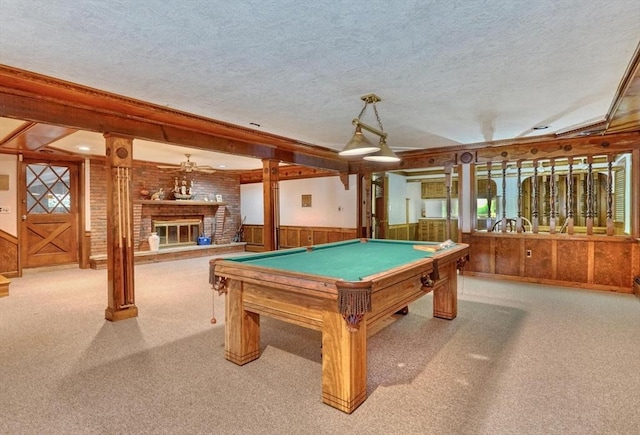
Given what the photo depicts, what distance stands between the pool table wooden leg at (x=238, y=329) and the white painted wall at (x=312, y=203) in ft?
18.5

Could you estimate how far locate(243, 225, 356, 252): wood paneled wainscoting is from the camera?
852cm

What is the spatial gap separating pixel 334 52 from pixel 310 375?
2.41 m

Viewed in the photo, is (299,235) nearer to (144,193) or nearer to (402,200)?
(402,200)

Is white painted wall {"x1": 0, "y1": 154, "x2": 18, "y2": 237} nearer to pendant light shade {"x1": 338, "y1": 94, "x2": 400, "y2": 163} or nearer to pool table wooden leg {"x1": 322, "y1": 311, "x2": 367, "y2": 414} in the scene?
pendant light shade {"x1": 338, "y1": 94, "x2": 400, "y2": 163}

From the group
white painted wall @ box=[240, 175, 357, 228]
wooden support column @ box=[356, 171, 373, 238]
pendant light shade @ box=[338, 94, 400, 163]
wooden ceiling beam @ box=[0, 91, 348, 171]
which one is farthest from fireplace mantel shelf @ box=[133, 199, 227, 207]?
pendant light shade @ box=[338, 94, 400, 163]

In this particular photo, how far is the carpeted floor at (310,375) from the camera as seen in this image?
197 cm

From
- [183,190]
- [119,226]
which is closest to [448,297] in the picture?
[119,226]

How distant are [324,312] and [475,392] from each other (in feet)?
3.80

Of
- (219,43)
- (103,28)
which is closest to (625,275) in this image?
(219,43)

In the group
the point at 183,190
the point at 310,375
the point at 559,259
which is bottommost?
the point at 310,375

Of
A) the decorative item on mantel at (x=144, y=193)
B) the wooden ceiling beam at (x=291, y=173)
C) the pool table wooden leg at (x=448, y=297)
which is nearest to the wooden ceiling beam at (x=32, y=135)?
the decorative item on mantel at (x=144, y=193)

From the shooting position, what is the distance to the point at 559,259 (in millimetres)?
5414

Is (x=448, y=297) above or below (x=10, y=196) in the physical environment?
below

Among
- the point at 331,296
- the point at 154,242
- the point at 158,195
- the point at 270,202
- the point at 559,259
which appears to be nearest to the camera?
the point at 331,296
